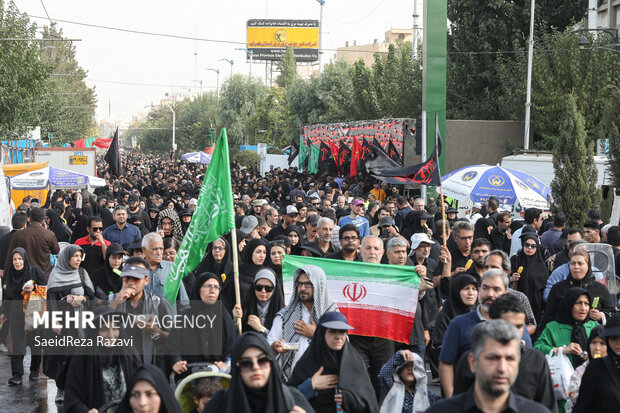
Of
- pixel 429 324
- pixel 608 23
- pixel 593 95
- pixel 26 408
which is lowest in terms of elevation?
pixel 26 408

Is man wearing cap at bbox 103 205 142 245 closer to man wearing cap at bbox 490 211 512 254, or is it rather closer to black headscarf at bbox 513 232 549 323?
man wearing cap at bbox 490 211 512 254

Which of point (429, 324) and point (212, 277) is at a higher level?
point (212, 277)

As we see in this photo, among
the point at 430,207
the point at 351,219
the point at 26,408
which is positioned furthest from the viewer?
the point at 430,207

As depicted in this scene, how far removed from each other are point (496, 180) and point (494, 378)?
13838mm

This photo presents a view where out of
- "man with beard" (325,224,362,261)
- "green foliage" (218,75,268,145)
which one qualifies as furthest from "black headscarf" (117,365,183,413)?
"green foliage" (218,75,268,145)

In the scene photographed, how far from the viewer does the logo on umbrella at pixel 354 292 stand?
7.40 meters

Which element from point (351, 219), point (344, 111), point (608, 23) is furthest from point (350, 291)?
point (344, 111)

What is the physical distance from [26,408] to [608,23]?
28.4 m

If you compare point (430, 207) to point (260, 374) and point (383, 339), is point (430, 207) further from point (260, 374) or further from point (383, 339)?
point (260, 374)

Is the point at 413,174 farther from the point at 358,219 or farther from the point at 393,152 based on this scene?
the point at 393,152

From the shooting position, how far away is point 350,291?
7.44 meters

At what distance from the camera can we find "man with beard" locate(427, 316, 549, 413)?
3.66m

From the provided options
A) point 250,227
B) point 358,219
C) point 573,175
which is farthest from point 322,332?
point 573,175

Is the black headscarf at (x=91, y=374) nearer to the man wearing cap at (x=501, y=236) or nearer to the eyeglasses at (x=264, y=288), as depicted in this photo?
the eyeglasses at (x=264, y=288)
